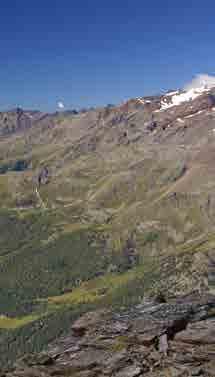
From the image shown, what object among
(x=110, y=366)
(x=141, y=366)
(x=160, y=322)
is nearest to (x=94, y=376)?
(x=110, y=366)

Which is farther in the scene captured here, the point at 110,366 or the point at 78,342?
the point at 78,342

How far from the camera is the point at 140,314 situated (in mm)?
65750

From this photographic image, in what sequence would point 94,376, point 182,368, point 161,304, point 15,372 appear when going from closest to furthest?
point 182,368
point 94,376
point 15,372
point 161,304

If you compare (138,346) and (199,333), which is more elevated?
(199,333)

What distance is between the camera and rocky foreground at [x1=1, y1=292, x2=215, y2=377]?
55.2 m

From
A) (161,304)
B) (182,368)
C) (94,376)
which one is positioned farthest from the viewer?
(161,304)

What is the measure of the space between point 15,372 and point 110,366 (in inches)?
523

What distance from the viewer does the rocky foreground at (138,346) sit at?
55156 millimetres

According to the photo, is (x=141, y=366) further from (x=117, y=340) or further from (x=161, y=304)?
(x=161, y=304)

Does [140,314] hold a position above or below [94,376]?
above

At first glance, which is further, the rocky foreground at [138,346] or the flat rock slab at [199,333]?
the flat rock slab at [199,333]

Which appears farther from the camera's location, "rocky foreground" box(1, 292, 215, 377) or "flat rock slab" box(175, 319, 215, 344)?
"flat rock slab" box(175, 319, 215, 344)

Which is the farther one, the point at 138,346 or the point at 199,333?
the point at 138,346

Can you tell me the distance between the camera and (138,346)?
58.7 m
